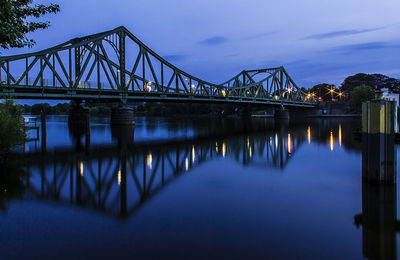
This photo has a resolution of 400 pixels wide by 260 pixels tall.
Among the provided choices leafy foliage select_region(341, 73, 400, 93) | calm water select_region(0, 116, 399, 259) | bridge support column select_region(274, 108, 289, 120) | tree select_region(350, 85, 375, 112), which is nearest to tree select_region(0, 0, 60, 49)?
calm water select_region(0, 116, 399, 259)

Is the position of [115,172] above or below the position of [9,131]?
below

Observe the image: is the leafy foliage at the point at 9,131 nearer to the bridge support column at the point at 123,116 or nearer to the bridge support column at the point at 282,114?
the bridge support column at the point at 123,116

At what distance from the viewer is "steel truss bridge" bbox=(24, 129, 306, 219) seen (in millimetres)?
10102

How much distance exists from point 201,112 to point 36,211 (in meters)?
141

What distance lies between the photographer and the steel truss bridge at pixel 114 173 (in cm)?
1010

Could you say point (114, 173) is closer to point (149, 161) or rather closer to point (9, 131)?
point (149, 161)

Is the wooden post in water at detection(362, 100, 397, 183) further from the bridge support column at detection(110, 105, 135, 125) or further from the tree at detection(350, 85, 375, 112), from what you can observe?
the tree at detection(350, 85, 375, 112)

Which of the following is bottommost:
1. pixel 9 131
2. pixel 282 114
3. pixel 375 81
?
pixel 9 131

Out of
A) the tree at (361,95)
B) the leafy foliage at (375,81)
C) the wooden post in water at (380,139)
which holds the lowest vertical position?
the wooden post in water at (380,139)

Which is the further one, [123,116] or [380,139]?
[123,116]

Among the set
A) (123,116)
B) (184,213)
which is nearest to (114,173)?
(184,213)

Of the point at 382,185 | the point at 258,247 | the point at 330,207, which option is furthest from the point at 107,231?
the point at 382,185

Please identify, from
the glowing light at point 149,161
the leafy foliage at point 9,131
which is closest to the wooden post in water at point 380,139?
the glowing light at point 149,161

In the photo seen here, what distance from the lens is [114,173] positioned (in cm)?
1427
